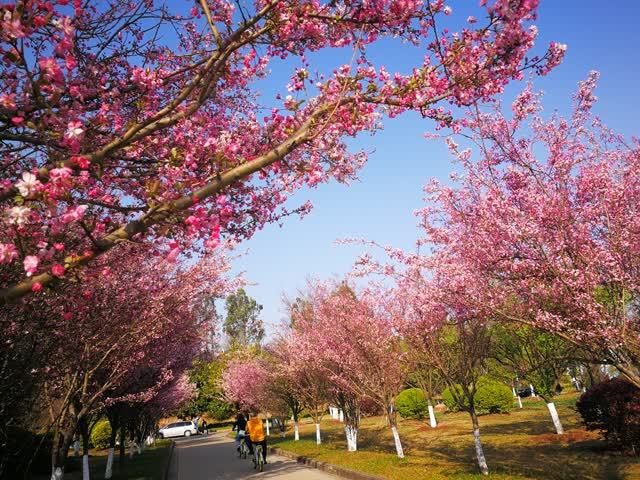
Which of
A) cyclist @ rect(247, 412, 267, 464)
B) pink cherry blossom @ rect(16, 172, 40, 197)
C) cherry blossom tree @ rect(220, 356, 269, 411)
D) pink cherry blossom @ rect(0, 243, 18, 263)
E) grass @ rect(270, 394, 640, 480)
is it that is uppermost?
cherry blossom tree @ rect(220, 356, 269, 411)

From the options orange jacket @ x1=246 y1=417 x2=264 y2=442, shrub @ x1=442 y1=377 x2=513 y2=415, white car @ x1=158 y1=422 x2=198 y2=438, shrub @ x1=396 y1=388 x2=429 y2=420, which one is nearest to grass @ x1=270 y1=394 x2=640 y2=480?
orange jacket @ x1=246 y1=417 x2=264 y2=442

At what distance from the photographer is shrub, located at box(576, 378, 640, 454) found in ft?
41.2

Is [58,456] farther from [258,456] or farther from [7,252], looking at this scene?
Answer: [7,252]

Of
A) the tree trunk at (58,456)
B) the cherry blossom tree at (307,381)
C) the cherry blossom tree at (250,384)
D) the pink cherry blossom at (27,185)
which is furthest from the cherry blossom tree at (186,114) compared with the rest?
the cherry blossom tree at (250,384)

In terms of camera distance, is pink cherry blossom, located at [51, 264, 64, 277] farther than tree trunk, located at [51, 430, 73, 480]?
No

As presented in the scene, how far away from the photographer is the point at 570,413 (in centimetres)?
2705

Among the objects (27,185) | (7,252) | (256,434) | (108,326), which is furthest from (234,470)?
(27,185)

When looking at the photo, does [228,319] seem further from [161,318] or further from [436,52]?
[436,52]

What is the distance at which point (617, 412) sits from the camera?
12.9 metres

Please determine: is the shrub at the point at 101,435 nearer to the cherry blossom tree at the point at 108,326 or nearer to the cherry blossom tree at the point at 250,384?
the cherry blossom tree at the point at 250,384

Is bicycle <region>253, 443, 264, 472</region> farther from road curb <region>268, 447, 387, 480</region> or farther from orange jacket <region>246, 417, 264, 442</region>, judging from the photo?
road curb <region>268, 447, 387, 480</region>

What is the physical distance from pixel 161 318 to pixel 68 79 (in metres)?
7.79

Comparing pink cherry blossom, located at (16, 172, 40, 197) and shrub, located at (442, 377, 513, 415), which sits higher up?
pink cherry blossom, located at (16, 172, 40, 197)

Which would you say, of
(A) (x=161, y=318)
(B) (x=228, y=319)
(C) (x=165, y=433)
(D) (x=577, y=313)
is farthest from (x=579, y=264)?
(B) (x=228, y=319)
